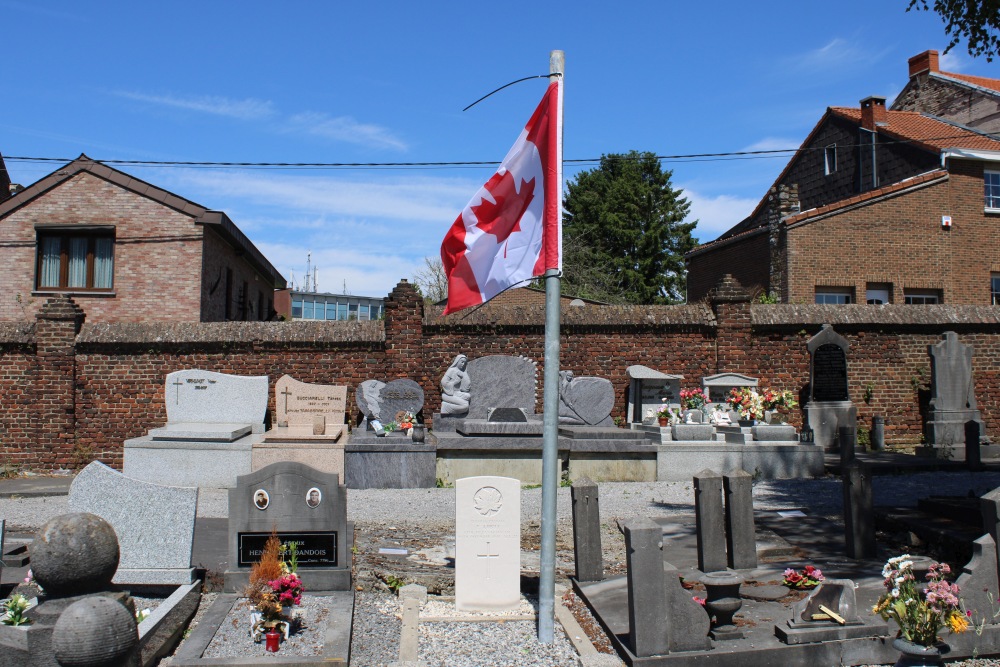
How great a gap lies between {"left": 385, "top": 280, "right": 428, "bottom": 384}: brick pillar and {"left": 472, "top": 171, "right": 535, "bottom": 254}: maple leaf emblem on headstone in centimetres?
889

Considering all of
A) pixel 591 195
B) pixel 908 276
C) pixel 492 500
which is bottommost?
pixel 492 500

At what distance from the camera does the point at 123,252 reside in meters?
19.7

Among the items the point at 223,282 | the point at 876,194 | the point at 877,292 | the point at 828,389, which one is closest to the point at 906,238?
the point at 876,194

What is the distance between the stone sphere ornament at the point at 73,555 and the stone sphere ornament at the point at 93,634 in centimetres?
82

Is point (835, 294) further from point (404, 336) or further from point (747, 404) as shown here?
point (404, 336)

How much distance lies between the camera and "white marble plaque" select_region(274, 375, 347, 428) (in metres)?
14.4

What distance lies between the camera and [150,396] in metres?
15.0

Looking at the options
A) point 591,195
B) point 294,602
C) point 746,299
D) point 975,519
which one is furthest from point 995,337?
point 591,195

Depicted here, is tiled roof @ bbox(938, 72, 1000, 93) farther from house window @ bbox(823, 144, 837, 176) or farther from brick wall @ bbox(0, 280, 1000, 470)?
brick wall @ bbox(0, 280, 1000, 470)

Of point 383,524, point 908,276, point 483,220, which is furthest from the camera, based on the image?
point 908,276

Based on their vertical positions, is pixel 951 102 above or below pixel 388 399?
above

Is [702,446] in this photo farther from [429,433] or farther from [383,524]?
[383,524]

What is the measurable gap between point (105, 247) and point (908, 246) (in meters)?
19.9

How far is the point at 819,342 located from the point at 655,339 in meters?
3.05
